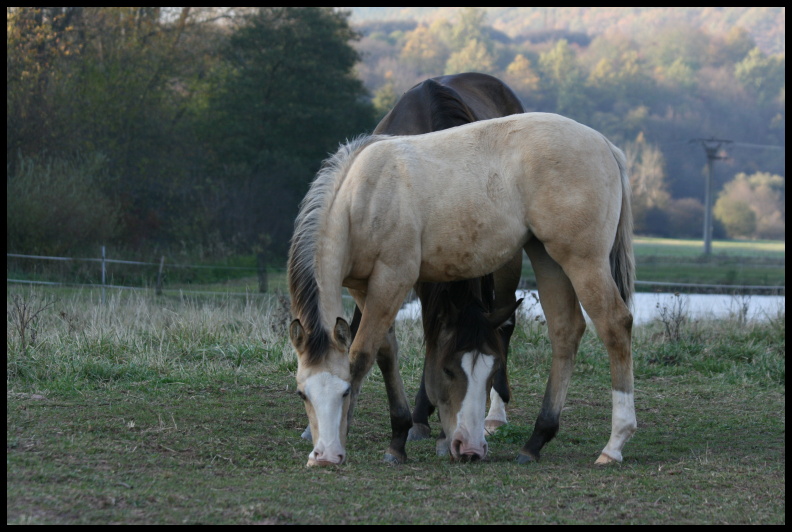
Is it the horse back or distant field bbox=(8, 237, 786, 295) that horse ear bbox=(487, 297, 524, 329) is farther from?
distant field bbox=(8, 237, 786, 295)

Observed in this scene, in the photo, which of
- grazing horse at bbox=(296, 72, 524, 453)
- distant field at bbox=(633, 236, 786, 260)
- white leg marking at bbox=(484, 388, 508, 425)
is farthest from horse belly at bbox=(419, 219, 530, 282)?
distant field at bbox=(633, 236, 786, 260)

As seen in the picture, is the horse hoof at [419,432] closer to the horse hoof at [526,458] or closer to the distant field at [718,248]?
the horse hoof at [526,458]

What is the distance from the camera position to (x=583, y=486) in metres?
3.78

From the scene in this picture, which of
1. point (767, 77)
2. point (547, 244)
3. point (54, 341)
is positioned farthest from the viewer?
point (767, 77)

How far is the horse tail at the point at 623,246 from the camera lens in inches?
190

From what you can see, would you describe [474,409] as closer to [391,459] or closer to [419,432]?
[391,459]

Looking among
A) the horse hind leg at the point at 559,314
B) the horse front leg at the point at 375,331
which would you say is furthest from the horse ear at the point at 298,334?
the horse hind leg at the point at 559,314

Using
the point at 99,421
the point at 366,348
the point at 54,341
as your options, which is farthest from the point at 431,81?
the point at 54,341

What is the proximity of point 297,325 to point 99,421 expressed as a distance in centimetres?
148

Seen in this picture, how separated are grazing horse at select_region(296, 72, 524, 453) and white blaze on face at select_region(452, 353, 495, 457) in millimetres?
45

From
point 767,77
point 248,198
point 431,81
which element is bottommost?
point 248,198

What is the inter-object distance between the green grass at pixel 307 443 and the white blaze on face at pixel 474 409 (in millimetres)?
133

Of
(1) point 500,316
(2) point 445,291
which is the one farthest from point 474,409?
(2) point 445,291

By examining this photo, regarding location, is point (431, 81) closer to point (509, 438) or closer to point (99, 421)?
point (509, 438)
